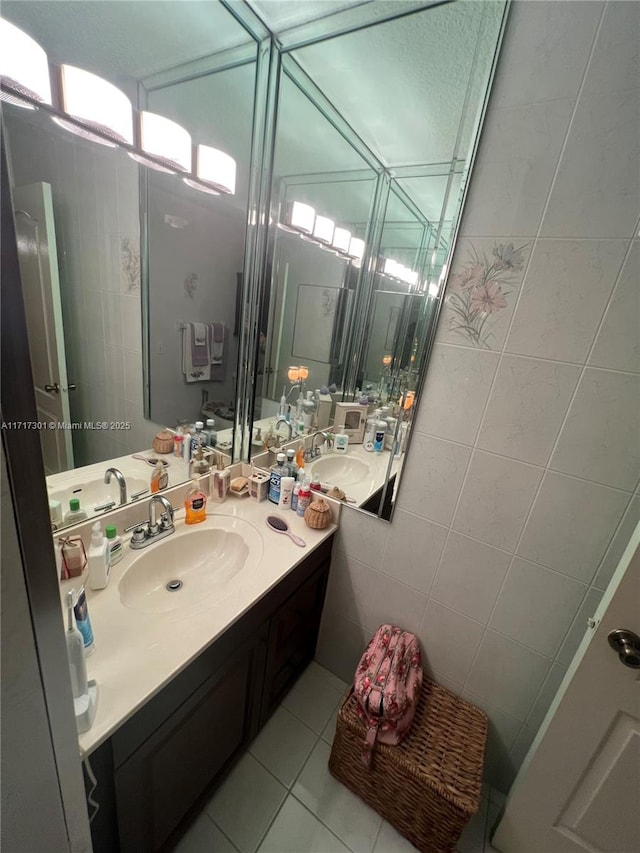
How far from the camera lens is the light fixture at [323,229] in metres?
1.46

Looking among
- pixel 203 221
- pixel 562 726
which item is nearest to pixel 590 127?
pixel 203 221

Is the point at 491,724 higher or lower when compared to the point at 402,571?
lower

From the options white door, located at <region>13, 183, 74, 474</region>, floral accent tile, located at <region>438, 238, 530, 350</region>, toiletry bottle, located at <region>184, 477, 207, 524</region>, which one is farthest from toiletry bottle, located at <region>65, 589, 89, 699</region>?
floral accent tile, located at <region>438, 238, 530, 350</region>

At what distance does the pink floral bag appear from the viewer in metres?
1.05

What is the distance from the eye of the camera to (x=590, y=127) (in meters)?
0.75

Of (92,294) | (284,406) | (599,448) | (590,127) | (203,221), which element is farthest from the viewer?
(284,406)

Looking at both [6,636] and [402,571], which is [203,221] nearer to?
[6,636]

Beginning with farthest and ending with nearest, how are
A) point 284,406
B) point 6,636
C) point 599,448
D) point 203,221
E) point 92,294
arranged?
point 284,406
point 203,221
point 92,294
point 599,448
point 6,636

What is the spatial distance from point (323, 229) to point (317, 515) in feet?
4.18

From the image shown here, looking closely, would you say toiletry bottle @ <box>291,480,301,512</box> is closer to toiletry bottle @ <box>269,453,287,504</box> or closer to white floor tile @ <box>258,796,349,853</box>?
toiletry bottle @ <box>269,453,287,504</box>

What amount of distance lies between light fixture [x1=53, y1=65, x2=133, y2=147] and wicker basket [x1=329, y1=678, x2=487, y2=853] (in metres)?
1.92

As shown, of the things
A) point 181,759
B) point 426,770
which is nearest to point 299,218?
point 181,759

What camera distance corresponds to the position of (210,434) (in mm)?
1446

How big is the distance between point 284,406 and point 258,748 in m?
1.41
